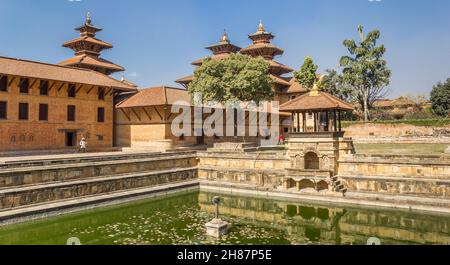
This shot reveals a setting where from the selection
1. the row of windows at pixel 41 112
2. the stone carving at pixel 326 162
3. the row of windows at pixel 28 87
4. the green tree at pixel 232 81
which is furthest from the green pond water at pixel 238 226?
the row of windows at pixel 28 87

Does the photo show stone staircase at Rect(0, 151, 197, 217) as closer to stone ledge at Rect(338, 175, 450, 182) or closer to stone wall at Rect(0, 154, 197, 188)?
stone wall at Rect(0, 154, 197, 188)

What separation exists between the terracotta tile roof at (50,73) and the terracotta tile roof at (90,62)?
789cm

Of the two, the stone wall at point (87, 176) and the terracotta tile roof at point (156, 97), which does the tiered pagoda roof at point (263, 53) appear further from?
the stone wall at point (87, 176)

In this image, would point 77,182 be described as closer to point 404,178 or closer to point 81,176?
point 81,176

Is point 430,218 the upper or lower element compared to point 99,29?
lower

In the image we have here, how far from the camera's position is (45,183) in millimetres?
18906

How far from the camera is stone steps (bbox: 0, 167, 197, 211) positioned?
1711 cm

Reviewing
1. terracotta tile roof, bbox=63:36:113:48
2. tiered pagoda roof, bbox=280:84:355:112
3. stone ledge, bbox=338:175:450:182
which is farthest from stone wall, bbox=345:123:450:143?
terracotta tile roof, bbox=63:36:113:48

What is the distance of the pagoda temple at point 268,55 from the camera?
50750mm

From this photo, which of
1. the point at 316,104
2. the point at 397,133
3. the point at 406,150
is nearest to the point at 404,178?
the point at 316,104

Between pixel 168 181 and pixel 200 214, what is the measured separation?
7574mm

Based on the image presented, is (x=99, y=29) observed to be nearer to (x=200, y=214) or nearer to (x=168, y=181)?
(x=168, y=181)
